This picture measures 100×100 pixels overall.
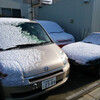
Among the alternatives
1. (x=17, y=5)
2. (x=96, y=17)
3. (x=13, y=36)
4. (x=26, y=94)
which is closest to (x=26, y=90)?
(x=26, y=94)

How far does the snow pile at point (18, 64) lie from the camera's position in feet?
6.06

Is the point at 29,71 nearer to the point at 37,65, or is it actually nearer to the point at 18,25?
the point at 37,65

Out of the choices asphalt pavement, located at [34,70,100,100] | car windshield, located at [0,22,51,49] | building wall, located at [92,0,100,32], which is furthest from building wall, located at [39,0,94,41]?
car windshield, located at [0,22,51,49]

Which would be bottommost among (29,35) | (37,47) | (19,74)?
(19,74)

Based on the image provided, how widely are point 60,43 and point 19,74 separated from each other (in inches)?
134

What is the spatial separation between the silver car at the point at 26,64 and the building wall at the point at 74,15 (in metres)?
4.41

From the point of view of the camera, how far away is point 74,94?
266 centimetres

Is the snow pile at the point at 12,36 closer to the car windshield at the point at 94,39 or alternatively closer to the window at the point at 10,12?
the car windshield at the point at 94,39

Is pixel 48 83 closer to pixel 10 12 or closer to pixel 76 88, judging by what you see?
pixel 76 88

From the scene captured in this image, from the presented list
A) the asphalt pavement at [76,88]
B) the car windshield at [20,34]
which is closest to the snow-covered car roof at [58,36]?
the asphalt pavement at [76,88]

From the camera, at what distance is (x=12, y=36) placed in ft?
8.55

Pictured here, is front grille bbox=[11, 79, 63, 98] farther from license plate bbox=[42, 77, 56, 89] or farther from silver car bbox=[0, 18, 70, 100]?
license plate bbox=[42, 77, 56, 89]

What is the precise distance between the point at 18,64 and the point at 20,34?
100 centimetres

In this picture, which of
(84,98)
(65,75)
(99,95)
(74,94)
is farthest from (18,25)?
(99,95)
